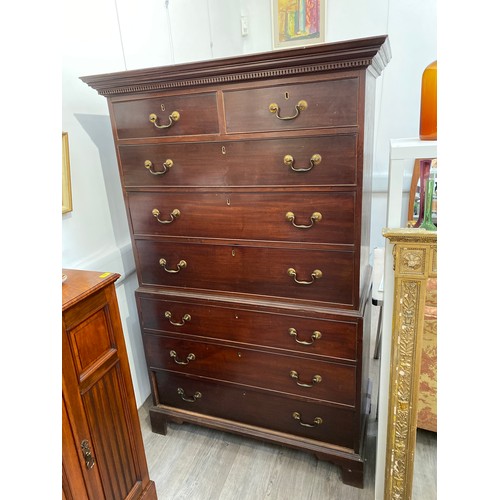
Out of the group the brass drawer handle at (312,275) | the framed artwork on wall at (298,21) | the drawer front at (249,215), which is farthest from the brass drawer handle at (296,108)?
the framed artwork on wall at (298,21)

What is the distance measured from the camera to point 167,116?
126 centimetres

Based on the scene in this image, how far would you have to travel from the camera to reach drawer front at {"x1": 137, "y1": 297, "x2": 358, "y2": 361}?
1.30m

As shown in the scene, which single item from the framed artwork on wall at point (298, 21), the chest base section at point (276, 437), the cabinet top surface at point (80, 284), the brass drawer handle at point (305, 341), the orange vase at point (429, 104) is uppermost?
the framed artwork on wall at point (298, 21)

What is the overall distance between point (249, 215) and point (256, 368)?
61cm

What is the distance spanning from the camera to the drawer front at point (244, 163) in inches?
43.8

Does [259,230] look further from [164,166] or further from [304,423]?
[304,423]

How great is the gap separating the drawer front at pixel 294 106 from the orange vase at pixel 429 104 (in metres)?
0.20

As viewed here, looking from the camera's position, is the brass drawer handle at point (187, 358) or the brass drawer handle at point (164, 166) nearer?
the brass drawer handle at point (164, 166)

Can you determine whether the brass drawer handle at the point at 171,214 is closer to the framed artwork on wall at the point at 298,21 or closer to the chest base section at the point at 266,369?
the chest base section at the point at 266,369

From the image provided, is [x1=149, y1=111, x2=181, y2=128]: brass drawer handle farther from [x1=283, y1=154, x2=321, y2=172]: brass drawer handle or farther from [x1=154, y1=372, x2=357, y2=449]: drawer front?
[x1=154, y1=372, x2=357, y2=449]: drawer front

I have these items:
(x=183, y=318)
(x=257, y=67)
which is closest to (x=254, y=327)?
(x=183, y=318)

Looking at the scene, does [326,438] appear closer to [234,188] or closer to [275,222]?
[275,222]
